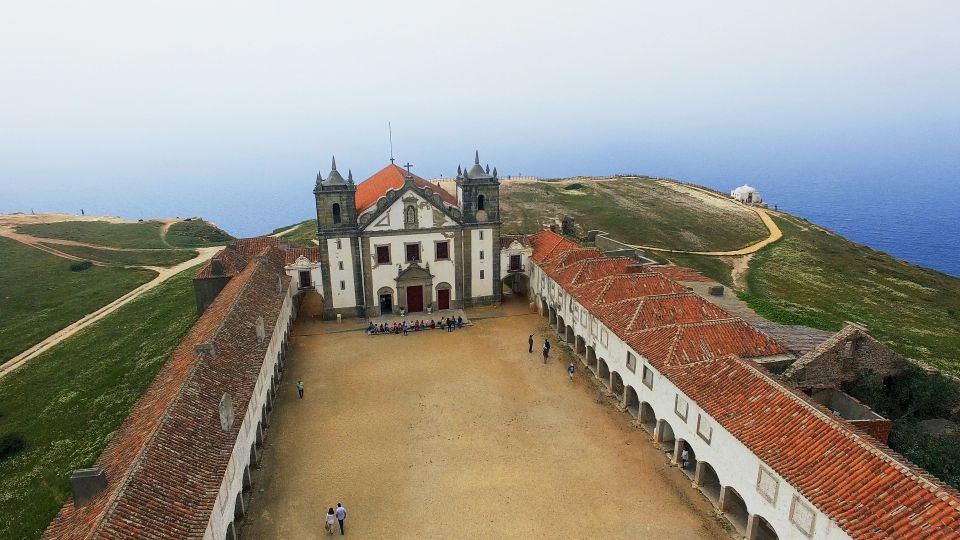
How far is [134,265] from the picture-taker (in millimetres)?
62500

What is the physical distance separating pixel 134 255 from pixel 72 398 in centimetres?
3804

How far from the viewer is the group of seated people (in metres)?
42.6

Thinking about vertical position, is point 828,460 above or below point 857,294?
above

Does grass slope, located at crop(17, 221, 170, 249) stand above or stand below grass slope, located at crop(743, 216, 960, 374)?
above

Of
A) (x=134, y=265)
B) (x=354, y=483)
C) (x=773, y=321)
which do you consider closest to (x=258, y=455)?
(x=354, y=483)

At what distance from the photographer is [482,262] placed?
155 ft

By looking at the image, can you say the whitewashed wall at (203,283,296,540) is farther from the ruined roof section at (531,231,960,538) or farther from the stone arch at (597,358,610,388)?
the stone arch at (597,358,610,388)

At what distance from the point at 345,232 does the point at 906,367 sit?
1409 inches

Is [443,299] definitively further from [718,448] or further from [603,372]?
[718,448]

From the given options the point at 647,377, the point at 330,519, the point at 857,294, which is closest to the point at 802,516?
the point at 647,377

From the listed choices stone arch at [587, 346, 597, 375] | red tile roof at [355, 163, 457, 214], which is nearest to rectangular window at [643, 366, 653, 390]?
stone arch at [587, 346, 597, 375]

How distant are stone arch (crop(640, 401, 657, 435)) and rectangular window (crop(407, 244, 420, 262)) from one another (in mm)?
22815

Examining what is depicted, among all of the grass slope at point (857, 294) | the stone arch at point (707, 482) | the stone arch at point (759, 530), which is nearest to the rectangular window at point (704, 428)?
the stone arch at point (707, 482)

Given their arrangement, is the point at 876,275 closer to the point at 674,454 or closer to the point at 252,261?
the point at 674,454
